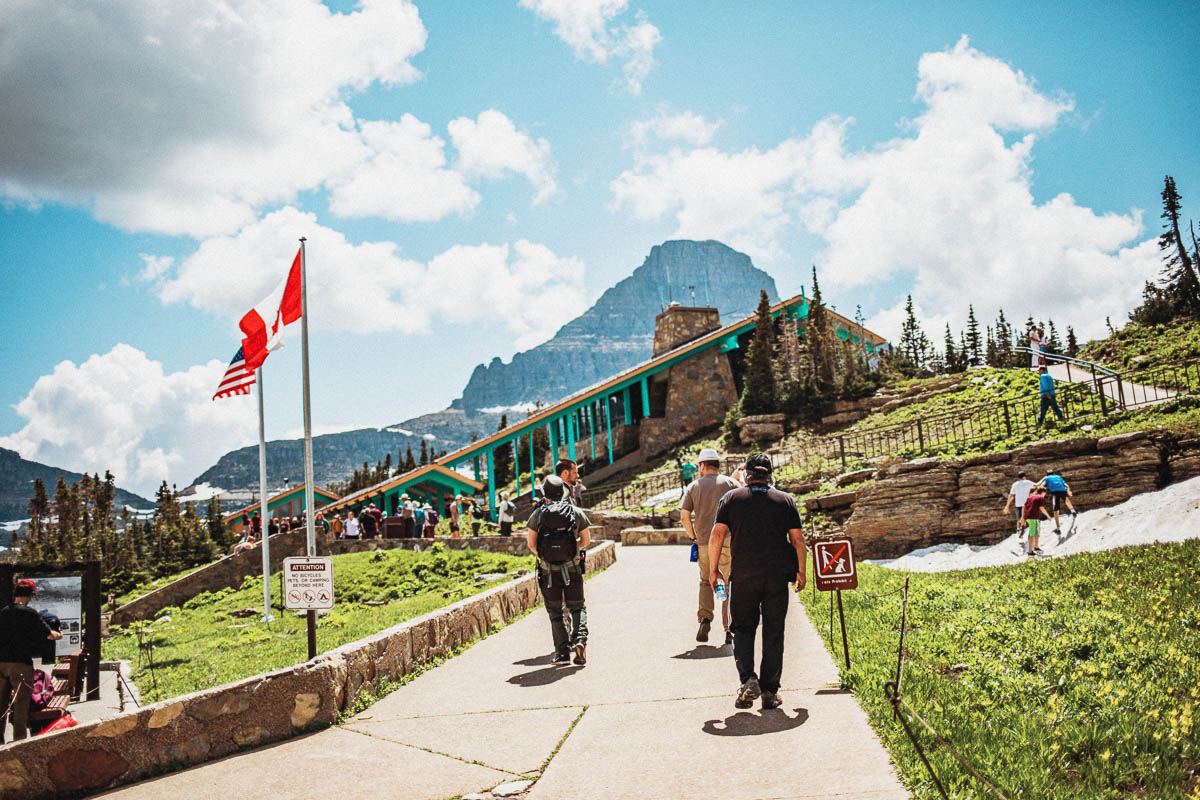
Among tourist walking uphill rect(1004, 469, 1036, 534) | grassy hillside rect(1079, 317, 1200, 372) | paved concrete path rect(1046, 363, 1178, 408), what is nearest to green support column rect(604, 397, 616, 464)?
paved concrete path rect(1046, 363, 1178, 408)

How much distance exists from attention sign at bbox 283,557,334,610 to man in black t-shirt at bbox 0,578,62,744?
2396 millimetres

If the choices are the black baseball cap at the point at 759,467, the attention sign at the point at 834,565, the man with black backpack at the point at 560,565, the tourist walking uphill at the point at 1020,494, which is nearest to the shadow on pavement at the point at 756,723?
the attention sign at the point at 834,565

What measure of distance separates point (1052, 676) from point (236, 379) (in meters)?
14.5

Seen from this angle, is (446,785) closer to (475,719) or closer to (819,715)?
(475,719)

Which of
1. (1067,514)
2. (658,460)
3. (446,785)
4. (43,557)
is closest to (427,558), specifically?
(1067,514)

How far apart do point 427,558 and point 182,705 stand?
15.5 metres

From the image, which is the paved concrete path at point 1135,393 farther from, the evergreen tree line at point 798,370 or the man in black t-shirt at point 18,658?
the man in black t-shirt at point 18,658

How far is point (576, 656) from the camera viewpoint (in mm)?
7152

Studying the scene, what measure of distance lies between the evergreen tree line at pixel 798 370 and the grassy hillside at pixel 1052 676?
94.0ft

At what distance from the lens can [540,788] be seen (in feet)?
13.4

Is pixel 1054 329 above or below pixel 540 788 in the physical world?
above

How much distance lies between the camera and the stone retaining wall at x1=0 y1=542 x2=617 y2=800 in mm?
4902

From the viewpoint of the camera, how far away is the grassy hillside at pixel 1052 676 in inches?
145

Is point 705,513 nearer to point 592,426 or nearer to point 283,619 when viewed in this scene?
point 283,619
